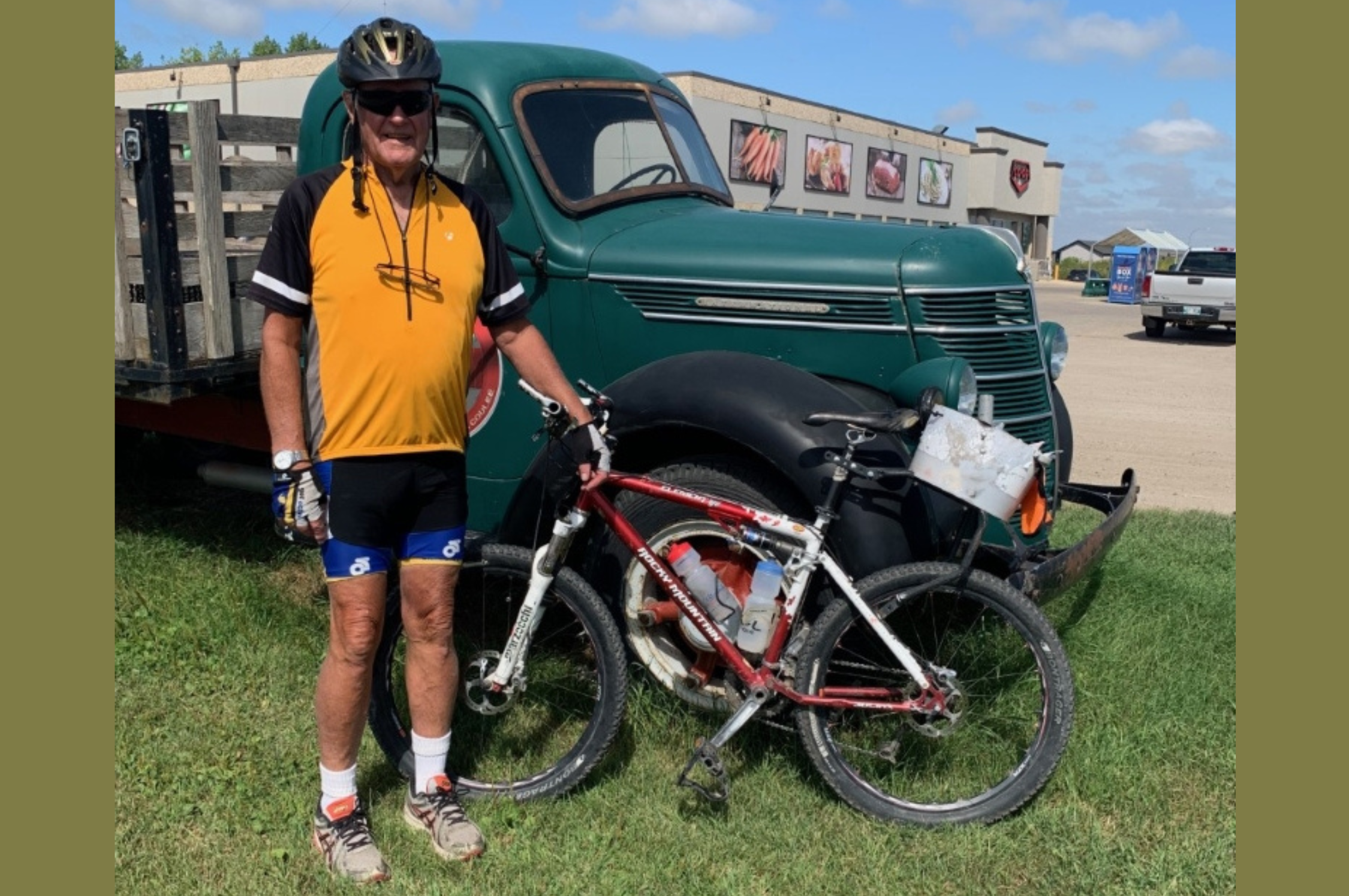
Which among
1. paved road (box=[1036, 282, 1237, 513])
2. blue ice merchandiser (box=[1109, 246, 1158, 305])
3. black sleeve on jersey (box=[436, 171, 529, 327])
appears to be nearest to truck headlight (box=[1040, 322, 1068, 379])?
paved road (box=[1036, 282, 1237, 513])

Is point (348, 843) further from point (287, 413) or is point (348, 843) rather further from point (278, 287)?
Answer: point (278, 287)

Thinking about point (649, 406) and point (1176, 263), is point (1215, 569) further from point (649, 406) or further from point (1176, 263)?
point (1176, 263)

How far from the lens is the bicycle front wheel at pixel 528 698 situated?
3461mm

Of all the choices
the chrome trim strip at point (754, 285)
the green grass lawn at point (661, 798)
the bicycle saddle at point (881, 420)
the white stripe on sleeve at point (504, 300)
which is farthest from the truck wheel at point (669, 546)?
the white stripe on sleeve at point (504, 300)

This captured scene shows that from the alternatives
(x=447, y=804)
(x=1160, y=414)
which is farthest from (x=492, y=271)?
(x=1160, y=414)

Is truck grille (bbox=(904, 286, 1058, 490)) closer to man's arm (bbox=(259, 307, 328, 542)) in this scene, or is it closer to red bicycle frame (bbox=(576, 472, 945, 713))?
red bicycle frame (bbox=(576, 472, 945, 713))

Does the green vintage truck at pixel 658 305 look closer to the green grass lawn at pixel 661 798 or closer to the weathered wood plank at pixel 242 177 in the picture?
the weathered wood plank at pixel 242 177

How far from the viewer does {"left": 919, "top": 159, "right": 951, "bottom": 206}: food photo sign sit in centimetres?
4175

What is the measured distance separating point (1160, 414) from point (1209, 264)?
37.3 feet

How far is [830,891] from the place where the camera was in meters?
3.10

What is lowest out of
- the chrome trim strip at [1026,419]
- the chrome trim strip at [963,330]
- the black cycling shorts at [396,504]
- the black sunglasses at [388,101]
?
the black cycling shorts at [396,504]

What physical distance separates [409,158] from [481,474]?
1.62 m

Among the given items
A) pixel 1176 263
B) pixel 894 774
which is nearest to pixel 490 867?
pixel 894 774

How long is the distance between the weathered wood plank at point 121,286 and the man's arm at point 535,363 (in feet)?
6.12
